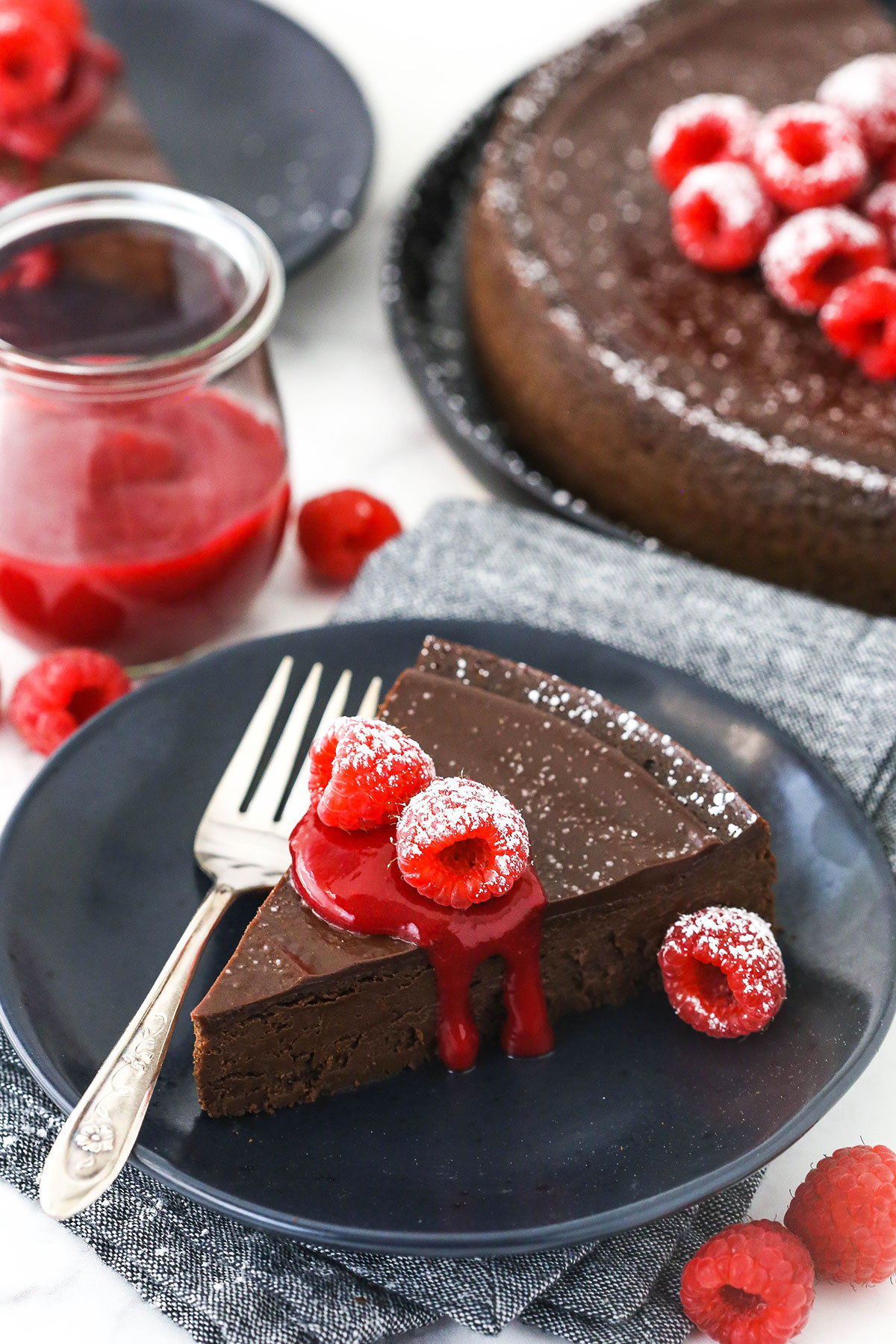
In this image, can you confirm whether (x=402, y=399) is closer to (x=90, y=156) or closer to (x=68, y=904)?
(x=90, y=156)

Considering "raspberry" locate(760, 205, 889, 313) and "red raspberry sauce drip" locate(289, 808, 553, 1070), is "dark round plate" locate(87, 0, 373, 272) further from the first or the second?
"red raspberry sauce drip" locate(289, 808, 553, 1070)

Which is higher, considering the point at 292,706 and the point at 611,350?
the point at 611,350

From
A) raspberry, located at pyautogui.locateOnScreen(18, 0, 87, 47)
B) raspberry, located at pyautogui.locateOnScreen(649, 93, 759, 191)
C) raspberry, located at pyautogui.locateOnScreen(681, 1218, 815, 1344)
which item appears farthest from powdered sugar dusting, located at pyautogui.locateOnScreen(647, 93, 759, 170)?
raspberry, located at pyautogui.locateOnScreen(681, 1218, 815, 1344)

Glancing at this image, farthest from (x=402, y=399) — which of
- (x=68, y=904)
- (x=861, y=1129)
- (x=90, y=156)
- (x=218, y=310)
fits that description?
(x=861, y=1129)

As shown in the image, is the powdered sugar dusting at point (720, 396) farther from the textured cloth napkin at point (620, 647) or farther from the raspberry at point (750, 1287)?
the raspberry at point (750, 1287)

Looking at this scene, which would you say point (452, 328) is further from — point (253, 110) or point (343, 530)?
point (253, 110)

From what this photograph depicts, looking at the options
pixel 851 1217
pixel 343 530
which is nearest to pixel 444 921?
pixel 851 1217
